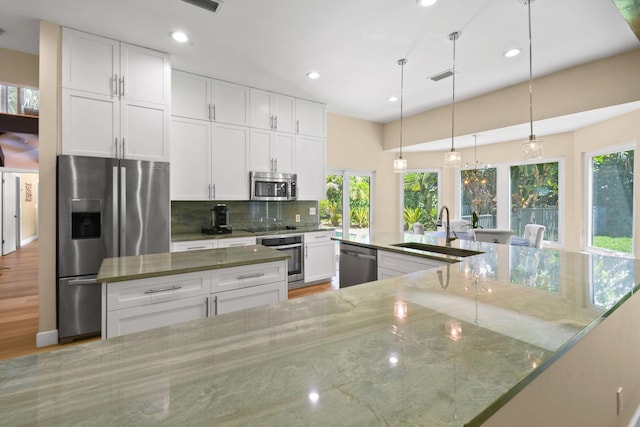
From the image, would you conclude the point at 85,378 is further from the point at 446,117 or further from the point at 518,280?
the point at 446,117

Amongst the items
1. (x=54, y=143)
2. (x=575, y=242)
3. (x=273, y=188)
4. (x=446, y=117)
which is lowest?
(x=575, y=242)

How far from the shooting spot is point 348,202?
19.3 feet

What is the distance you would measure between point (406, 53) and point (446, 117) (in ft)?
7.03

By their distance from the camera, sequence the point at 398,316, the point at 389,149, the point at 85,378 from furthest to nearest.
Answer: the point at 389,149 → the point at 398,316 → the point at 85,378

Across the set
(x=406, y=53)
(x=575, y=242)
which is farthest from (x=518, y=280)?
(x=575, y=242)

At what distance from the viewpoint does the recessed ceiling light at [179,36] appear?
2.92m

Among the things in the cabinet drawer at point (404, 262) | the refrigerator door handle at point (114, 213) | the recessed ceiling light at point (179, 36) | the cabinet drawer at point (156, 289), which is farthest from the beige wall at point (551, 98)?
the refrigerator door handle at point (114, 213)

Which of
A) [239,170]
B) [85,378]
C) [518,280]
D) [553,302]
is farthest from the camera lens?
[239,170]

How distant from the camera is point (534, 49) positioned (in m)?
3.16

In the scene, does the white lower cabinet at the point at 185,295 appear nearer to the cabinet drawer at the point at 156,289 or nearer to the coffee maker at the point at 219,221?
the cabinet drawer at the point at 156,289

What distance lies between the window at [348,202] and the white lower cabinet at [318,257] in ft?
2.36

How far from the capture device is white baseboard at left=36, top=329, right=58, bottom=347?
2.76m

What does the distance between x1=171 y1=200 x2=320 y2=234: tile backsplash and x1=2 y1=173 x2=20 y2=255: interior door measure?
6.55m

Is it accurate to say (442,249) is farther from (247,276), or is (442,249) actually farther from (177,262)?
(177,262)
